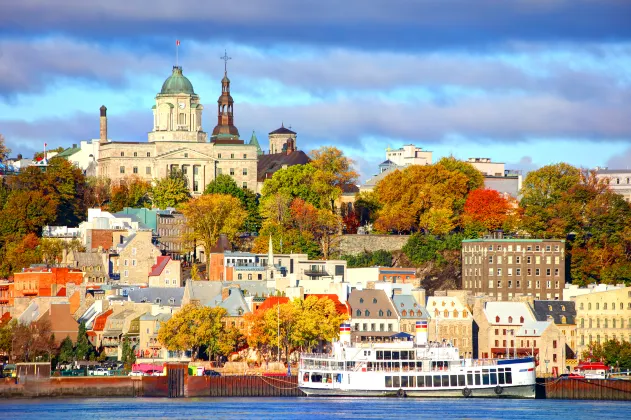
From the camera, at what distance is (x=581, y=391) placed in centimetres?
12400

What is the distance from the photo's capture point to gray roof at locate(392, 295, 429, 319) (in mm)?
139250

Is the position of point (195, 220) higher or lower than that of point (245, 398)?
higher

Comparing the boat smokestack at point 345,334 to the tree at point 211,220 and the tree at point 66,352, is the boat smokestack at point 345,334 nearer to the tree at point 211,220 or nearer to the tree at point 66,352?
the tree at point 66,352

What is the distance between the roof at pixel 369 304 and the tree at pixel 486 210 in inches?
1234

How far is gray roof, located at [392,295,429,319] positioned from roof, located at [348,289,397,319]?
2.85ft

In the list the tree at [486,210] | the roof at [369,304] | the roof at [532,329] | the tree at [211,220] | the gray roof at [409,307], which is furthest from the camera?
the tree at [486,210]

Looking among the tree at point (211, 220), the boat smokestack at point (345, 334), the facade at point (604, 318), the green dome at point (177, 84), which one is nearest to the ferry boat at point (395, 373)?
the boat smokestack at point (345, 334)

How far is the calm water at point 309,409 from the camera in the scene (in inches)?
4272

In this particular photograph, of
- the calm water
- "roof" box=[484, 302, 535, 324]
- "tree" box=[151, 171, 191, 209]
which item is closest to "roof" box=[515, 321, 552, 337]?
"roof" box=[484, 302, 535, 324]

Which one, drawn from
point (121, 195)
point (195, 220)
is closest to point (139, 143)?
point (121, 195)

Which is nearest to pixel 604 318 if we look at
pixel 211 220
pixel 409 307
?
pixel 409 307

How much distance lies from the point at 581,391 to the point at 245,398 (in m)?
23.8

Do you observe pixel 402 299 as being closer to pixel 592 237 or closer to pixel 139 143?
pixel 592 237

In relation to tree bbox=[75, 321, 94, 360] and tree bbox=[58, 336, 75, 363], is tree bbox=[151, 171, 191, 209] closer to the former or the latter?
tree bbox=[75, 321, 94, 360]
